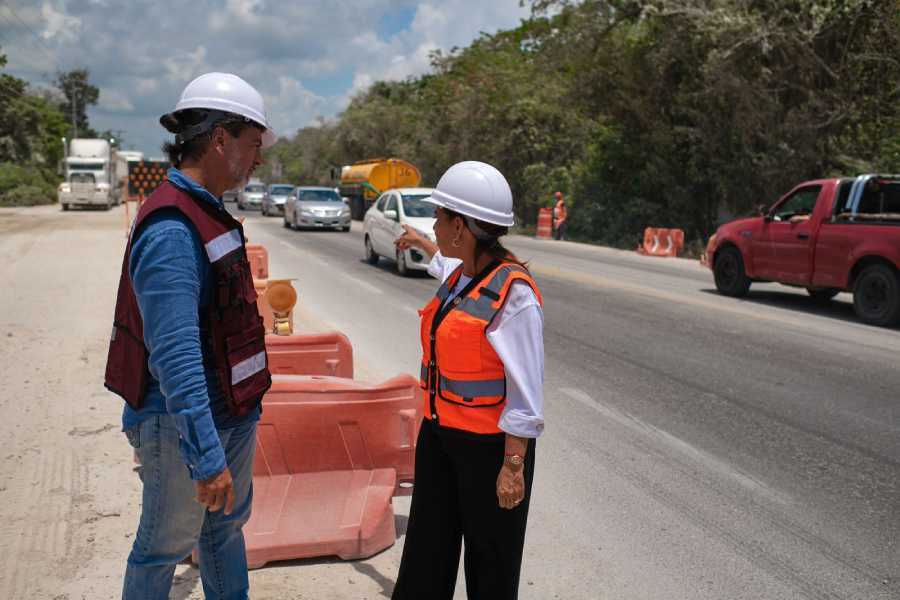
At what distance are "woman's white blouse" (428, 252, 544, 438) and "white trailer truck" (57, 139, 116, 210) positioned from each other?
145 ft

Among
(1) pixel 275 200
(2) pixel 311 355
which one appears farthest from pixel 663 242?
(1) pixel 275 200

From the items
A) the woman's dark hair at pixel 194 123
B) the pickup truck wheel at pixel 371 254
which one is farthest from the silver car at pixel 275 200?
the woman's dark hair at pixel 194 123

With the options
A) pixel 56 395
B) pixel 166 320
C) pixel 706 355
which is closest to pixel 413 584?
pixel 166 320

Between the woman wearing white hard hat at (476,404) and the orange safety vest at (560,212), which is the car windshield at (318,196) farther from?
the woman wearing white hard hat at (476,404)

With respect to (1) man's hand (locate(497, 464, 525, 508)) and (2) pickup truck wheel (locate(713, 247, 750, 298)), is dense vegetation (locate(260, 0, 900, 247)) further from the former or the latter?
(1) man's hand (locate(497, 464, 525, 508))

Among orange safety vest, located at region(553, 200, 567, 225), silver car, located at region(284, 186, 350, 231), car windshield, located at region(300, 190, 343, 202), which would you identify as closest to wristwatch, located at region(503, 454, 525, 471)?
orange safety vest, located at region(553, 200, 567, 225)

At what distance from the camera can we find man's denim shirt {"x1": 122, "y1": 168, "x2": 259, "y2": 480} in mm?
2285

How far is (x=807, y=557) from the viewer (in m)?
4.10

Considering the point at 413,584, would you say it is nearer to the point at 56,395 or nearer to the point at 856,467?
the point at 856,467

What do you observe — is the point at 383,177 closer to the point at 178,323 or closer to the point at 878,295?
the point at 878,295

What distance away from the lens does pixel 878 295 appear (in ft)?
37.6

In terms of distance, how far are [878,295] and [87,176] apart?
4086 cm

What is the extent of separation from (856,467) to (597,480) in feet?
5.95

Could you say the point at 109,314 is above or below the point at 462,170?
below
